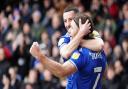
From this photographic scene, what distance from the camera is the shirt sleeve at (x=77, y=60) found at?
Result: 6.90m

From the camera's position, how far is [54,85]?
1264 centimetres

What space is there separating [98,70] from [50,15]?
8.82m

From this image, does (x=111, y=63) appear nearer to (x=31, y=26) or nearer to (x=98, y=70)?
(x=31, y=26)

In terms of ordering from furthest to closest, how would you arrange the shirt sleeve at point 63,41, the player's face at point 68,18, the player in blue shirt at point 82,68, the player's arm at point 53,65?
the player's face at point 68,18 < the shirt sleeve at point 63,41 < the player in blue shirt at point 82,68 < the player's arm at point 53,65

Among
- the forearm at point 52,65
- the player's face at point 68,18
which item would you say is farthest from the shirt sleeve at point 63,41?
the forearm at point 52,65

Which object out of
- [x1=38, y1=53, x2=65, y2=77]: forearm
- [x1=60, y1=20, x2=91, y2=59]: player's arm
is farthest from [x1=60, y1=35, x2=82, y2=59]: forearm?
[x1=38, y1=53, x2=65, y2=77]: forearm

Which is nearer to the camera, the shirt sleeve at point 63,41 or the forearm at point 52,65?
the forearm at point 52,65

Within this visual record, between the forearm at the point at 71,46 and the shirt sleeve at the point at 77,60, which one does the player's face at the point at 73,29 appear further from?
the shirt sleeve at the point at 77,60

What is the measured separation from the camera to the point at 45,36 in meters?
14.5

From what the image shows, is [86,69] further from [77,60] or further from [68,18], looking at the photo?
[68,18]

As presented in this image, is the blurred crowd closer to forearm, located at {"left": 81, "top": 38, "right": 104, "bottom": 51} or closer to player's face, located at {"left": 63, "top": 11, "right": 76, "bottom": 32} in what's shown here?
player's face, located at {"left": 63, "top": 11, "right": 76, "bottom": 32}

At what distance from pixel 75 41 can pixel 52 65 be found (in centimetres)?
69

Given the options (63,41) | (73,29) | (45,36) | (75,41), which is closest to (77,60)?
(75,41)

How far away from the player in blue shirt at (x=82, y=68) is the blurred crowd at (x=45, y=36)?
16.2 ft
